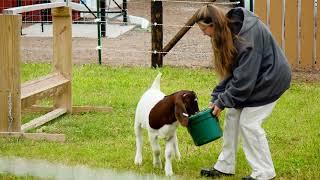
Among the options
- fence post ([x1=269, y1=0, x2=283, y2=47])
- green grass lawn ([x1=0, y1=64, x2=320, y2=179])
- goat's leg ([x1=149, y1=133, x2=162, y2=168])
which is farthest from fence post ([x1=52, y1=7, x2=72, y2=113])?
fence post ([x1=269, y1=0, x2=283, y2=47])

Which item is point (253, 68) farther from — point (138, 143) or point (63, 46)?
point (63, 46)

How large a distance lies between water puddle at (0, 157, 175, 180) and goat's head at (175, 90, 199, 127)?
56 cm

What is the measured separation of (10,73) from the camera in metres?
7.54

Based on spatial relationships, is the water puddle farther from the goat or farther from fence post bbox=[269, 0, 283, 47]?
fence post bbox=[269, 0, 283, 47]

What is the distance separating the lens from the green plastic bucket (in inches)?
224

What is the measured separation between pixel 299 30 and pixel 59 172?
9.13 meters

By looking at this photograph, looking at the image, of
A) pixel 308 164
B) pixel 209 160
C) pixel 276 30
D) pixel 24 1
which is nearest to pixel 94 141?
pixel 209 160

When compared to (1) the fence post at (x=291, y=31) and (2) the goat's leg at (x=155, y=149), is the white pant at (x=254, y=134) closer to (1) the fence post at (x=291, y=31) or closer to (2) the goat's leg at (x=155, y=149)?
(2) the goat's leg at (x=155, y=149)

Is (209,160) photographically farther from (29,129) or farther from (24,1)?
(24,1)

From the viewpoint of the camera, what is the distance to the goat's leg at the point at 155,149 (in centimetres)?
611

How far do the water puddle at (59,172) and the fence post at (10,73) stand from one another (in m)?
1.75

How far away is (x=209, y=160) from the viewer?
6.72 m

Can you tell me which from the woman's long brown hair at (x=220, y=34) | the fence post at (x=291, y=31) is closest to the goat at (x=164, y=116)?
the woman's long brown hair at (x=220, y=34)

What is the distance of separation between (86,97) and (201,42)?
674 cm
